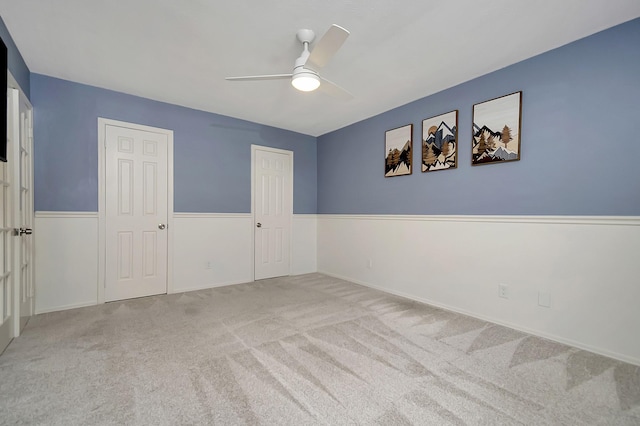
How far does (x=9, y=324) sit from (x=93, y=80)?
8.19ft

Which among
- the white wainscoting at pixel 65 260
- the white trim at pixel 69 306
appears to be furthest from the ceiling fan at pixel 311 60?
the white trim at pixel 69 306

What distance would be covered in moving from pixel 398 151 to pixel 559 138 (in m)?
1.68

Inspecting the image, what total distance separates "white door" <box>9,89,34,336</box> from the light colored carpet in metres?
0.26

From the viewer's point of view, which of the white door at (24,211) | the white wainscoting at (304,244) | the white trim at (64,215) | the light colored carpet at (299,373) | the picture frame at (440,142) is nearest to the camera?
the light colored carpet at (299,373)

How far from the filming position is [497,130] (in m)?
2.72

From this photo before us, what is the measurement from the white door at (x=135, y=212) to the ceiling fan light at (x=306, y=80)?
2.37 metres

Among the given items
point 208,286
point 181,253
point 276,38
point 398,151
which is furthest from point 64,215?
point 398,151

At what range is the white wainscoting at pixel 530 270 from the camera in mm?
2086

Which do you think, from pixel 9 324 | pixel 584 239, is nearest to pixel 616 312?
pixel 584 239

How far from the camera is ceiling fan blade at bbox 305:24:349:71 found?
1737mm

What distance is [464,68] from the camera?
2.71 m

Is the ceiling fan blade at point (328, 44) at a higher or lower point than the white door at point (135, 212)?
higher

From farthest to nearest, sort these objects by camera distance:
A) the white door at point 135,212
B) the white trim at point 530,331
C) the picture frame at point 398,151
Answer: the picture frame at point 398,151 → the white door at point 135,212 → the white trim at point 530,331

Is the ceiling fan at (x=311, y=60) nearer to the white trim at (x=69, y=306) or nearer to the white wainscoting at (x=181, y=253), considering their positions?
the white wainscoting at (x=181, y=253)
